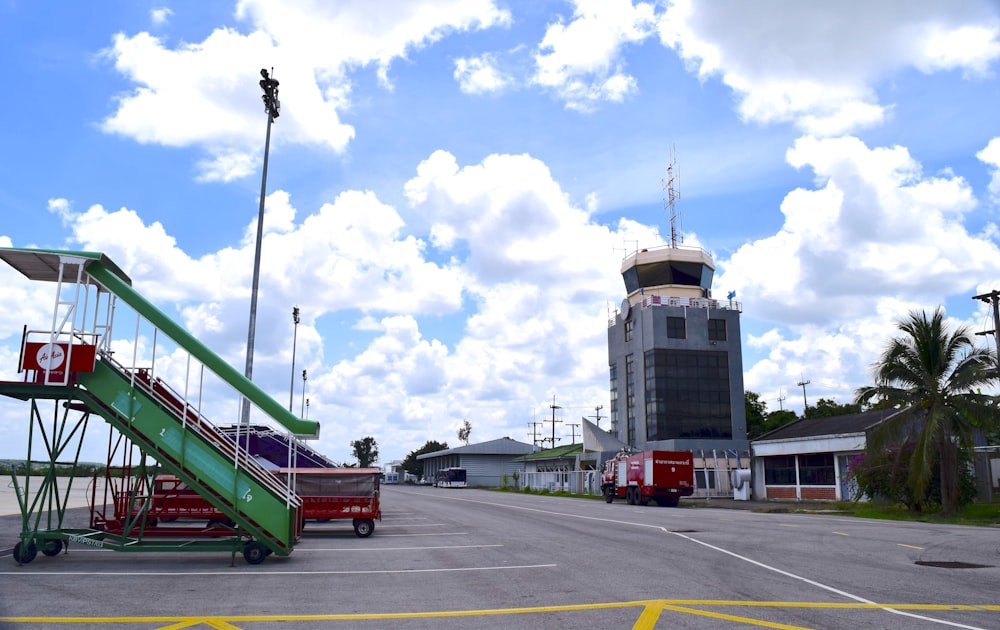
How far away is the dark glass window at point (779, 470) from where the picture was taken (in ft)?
160

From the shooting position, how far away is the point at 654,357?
65.6 meters

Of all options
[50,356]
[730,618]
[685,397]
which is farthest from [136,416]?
[685,397]

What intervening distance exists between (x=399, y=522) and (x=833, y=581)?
17.6 metres

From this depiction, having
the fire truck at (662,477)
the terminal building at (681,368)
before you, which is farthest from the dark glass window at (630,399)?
the fire truck at (662,477)

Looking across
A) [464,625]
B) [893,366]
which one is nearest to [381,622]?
[464,625]

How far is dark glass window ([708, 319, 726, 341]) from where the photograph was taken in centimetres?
6750

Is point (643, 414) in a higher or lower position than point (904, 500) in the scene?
higher

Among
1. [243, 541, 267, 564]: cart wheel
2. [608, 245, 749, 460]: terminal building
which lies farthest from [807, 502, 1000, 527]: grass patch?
[608, 245, 749, 460]: terminal building

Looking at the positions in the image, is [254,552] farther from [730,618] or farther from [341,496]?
[730,618]

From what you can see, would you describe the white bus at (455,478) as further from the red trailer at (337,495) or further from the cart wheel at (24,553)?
the cart wheel at (24,553)

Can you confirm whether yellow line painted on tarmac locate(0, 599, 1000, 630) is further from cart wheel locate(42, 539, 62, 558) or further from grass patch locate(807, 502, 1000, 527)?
grass patch locate(807, 502, 1000, 527)

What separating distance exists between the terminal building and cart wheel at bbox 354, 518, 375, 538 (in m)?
45.8

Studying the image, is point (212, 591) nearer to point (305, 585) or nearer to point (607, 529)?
point (305, 585)

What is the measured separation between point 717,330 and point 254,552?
58.1m
